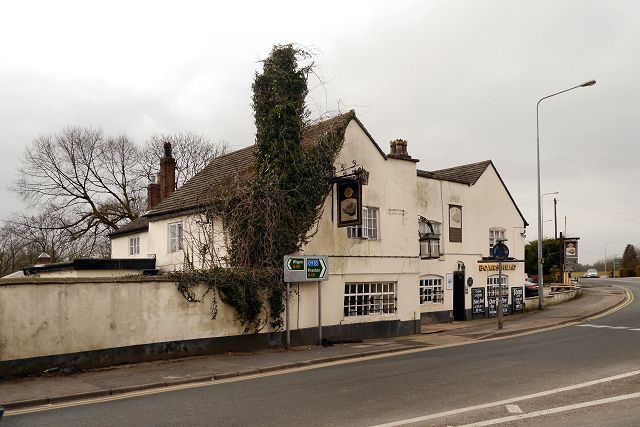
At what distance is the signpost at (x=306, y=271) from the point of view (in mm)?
17281

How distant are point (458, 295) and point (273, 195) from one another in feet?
44.6

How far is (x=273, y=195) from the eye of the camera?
17719 millimetres

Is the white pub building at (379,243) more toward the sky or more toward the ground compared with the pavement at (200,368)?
more toward the sky

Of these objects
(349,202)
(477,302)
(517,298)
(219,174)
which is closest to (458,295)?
(477,302)

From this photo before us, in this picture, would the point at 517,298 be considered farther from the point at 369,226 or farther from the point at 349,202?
the point at 349,202

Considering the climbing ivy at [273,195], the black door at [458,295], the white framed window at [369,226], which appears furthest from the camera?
the black door at [458,295]

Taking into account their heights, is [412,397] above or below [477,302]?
above

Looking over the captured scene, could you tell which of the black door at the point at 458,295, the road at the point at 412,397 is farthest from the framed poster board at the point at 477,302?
the road at the point at 412,397

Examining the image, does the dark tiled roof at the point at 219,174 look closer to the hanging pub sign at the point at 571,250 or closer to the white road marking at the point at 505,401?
the white road marking at the point at 505,401

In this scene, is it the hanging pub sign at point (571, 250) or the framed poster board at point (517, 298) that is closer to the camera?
the framed poster board at point (517, 298)

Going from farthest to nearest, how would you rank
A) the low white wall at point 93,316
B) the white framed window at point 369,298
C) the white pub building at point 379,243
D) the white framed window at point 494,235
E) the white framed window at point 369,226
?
the white framed window at point 494,235
the white framed window at point 369,226
the white framed window at point 369,298
the white pub building at point 379,243
the low white wall at point 93,316

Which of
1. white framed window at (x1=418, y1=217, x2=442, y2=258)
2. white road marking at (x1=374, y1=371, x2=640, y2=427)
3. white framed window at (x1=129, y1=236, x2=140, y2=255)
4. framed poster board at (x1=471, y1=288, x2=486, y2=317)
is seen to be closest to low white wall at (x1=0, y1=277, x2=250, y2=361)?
white road marking at (x1=374, y1=371, x2=640, y2=427)

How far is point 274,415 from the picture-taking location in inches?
344

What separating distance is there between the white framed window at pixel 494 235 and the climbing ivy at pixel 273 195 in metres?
13.4
